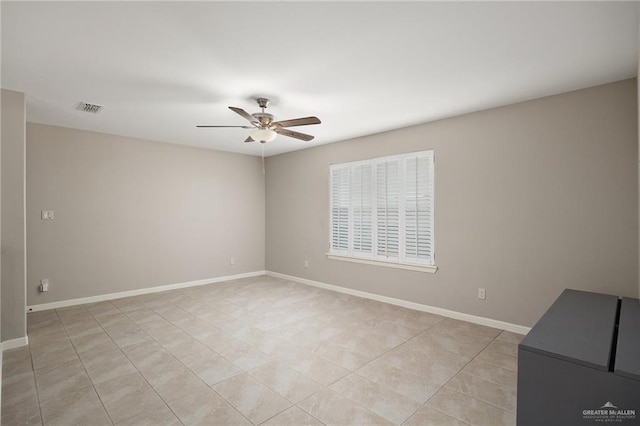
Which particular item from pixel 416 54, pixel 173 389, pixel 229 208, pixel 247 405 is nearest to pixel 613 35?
pixel 416 54

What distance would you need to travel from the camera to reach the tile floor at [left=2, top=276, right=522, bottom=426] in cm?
206

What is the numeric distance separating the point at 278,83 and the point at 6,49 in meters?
2.07

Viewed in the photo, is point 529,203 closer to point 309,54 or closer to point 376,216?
point 376,216

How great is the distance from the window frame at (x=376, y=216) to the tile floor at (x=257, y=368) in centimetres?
71

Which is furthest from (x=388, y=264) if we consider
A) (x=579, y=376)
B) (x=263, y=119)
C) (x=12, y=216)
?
(x=12, y=216)

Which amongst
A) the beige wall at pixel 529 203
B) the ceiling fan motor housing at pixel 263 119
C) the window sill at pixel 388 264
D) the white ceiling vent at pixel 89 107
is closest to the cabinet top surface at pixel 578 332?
the beige wall at pixel 529 203

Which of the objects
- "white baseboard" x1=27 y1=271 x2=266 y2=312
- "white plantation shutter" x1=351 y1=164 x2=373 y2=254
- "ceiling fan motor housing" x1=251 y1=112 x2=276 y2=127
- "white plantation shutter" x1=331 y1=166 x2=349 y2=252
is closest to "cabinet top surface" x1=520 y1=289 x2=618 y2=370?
"white plantation shutter" x1=351 y1=164 x2=373 y2=254

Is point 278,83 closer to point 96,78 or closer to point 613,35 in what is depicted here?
point 96,78

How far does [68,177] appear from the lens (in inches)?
175

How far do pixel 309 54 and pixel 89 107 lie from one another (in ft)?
9.37

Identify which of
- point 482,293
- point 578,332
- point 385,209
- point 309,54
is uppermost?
point 309,54

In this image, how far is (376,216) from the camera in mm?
4762

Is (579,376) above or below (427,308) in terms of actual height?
above

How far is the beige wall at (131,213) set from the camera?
4301 millimetres
